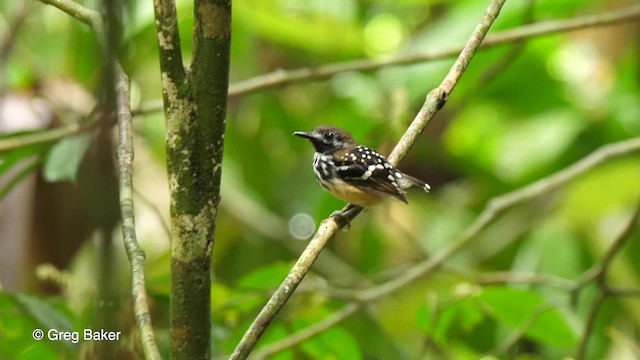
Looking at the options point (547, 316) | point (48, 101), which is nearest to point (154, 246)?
point (48, 101)

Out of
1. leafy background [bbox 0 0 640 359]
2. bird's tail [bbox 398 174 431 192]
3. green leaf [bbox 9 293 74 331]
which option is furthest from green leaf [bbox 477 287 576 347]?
green leaf [bbox 9 293 74 331]

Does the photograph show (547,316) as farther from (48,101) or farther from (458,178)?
(458,178)

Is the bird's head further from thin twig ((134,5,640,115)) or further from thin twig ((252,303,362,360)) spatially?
thin twig ((252,303,362,360))

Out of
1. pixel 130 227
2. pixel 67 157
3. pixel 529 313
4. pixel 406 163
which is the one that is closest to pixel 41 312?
pixel 67 157

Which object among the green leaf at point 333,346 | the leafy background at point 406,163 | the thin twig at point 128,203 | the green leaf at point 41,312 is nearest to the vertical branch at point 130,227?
the thin twig at point 128,203

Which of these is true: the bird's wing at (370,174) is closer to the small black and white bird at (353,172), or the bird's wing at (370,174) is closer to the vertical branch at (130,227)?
the small black and white bird at (353,172)
